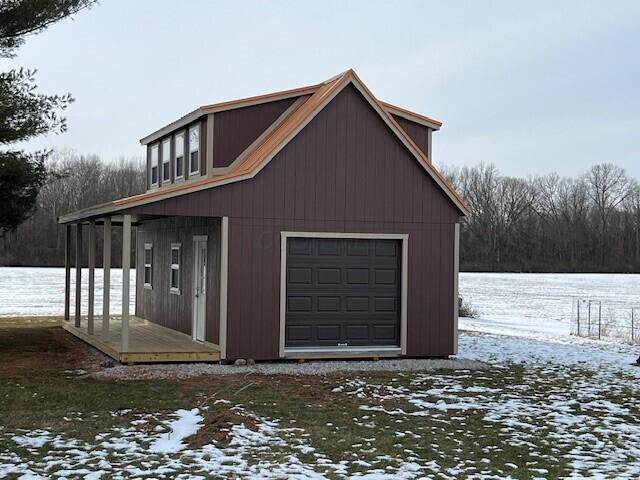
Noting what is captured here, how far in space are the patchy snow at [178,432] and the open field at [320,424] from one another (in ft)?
0.07

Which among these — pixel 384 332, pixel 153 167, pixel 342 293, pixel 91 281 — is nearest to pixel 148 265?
pixel 153 167

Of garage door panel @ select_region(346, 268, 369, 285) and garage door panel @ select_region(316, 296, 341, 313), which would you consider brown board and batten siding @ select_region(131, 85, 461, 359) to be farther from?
garage door panel @ select_region(316, 296, 341, 313)

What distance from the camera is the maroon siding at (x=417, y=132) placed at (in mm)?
16906

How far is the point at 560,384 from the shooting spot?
12.6 m

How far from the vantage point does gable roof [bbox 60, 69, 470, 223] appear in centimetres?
1352

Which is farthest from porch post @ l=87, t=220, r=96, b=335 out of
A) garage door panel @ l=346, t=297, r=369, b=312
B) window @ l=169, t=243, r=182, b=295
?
garage door panel @ l=346, t=297, r=369, b=312

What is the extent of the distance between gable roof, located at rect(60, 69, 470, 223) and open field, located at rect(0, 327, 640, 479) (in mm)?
3167

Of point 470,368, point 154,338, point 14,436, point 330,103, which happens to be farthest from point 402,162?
point 14,436

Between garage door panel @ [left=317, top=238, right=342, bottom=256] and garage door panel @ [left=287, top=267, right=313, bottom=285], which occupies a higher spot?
garage door panel @ [left=317, top=238, right=342, bottom=256]

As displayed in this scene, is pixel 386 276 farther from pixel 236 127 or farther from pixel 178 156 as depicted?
pixel 178 156

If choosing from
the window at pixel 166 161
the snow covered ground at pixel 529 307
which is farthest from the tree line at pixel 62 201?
the window at pixel 166 161

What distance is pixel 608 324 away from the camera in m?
23.6

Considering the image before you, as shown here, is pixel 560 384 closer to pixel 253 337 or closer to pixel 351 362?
pixel 351 362

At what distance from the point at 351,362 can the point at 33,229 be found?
5965 cm
